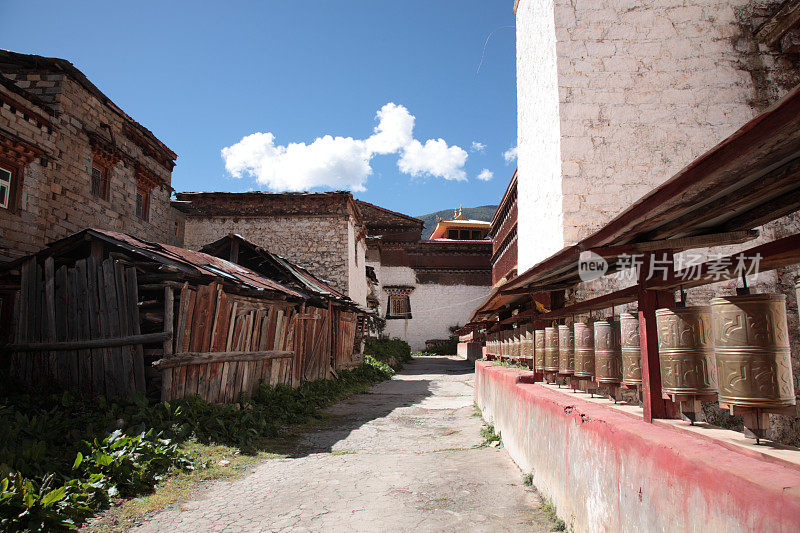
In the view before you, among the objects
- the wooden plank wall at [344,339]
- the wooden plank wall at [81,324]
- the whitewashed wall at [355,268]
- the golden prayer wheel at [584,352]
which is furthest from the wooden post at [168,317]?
the whitewashed wall at [355,268]

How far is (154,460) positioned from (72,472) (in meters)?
0.76

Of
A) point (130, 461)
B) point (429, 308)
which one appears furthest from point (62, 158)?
point (429, 308)

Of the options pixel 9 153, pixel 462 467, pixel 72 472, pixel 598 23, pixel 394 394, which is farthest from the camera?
pixel 394 394

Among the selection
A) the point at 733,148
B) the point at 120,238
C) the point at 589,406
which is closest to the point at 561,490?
the point at 589,406

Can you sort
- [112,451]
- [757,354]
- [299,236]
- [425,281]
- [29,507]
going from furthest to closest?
[425,281] → [299,236] → [112,451] → [29,507] → [757,354]

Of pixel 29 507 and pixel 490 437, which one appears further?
pixel 490 437

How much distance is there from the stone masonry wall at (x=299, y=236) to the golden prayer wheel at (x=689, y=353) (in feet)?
56.2

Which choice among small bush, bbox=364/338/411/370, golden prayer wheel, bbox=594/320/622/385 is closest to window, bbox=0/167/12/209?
golden prayer wheel, bbox=594/320/622/385

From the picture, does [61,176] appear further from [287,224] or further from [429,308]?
[429,308]

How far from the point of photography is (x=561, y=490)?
12.1ft

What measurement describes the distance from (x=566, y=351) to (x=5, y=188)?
1153cm

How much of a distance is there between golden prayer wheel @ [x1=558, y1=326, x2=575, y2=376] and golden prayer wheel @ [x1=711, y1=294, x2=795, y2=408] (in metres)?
2.29

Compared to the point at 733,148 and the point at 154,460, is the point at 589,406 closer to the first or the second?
the point at 733,148

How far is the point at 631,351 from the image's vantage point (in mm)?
3285
